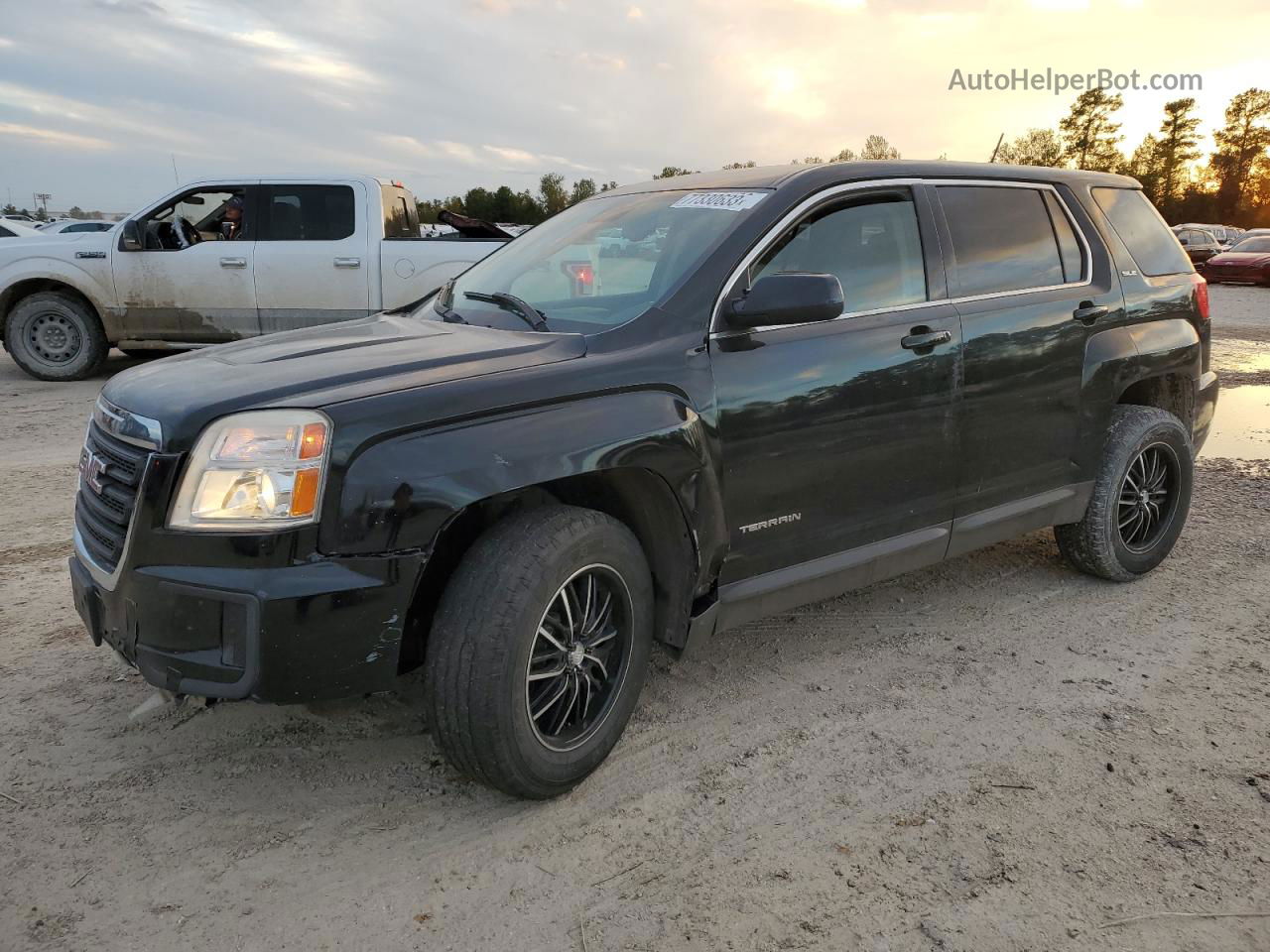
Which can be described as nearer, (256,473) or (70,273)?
(256,473)

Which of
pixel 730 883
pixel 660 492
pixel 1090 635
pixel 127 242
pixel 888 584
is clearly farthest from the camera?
pixel 127 242

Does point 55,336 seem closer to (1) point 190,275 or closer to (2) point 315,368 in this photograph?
(1) point 190,275

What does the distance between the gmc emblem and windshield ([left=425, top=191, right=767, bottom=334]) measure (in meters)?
1.27

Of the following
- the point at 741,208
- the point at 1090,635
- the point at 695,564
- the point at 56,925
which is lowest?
the point at 56,925

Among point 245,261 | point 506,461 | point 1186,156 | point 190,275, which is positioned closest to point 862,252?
point 506,461

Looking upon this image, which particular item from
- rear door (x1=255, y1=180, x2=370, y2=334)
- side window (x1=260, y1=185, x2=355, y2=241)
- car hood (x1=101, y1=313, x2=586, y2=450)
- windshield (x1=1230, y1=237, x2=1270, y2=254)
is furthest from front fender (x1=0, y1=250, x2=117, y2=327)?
windshield (x1=1230, y1=237, x2=1270, y2=254)

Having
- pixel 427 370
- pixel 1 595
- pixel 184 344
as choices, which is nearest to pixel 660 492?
pixel 427 370

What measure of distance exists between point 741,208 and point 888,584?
84.0 inches

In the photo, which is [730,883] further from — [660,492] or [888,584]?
[888,584]

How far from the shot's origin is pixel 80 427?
739cm

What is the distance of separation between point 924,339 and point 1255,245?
28.0 m

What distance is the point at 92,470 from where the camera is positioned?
108 inches

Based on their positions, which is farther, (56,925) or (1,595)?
(1,595)

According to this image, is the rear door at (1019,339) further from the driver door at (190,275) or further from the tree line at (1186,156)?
the tree line at (1186,156)
